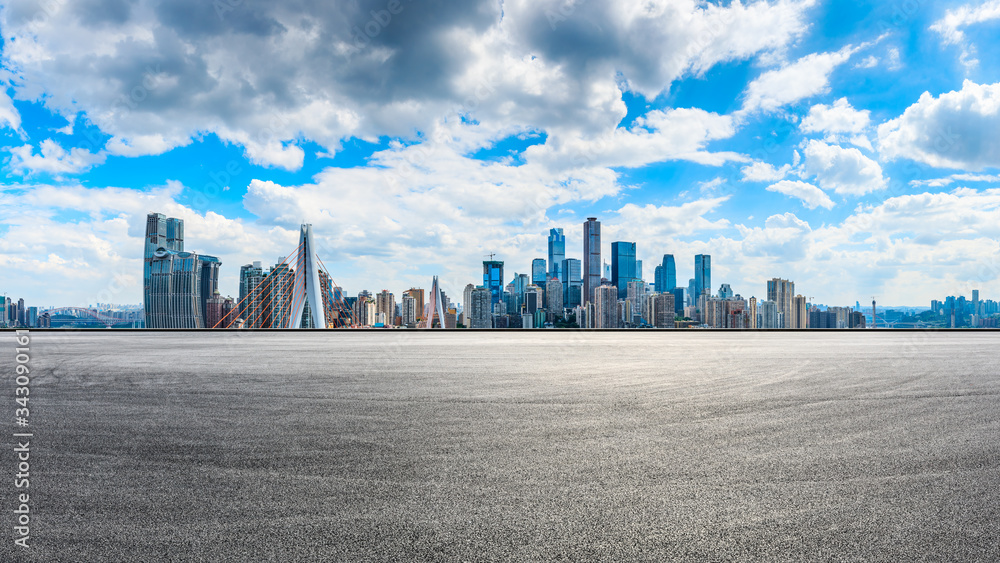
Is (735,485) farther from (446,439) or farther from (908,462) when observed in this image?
(446,439)

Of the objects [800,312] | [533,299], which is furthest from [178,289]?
[800,312]

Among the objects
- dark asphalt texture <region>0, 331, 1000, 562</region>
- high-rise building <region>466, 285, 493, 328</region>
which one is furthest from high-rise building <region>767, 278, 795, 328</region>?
dark asphalt texture <region>0, 331, 1000, 562</region>

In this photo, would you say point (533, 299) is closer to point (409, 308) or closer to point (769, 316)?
point (409, 308)

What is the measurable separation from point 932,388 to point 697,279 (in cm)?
6763

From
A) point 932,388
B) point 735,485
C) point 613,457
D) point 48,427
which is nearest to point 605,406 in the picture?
point 613,457

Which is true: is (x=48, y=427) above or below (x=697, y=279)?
below

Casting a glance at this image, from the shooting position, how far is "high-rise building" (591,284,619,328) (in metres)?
41.6

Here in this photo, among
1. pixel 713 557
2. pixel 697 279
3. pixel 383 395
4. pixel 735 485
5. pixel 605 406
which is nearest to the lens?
pixel 713 557

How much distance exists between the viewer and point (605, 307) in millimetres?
43094

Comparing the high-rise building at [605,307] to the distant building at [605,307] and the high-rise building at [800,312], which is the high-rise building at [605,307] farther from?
the high-rise building at [800,312]

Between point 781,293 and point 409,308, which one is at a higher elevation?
point 781,293

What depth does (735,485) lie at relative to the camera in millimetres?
4625

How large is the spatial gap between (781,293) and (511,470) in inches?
1569

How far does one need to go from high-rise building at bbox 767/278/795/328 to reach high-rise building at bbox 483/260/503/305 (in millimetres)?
28388
